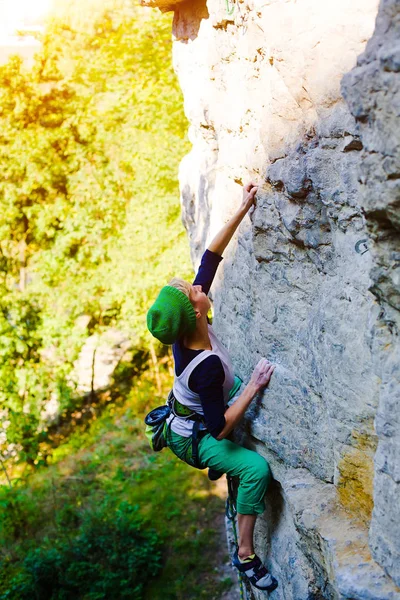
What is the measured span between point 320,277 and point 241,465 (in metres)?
1.41

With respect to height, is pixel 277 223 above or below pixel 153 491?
above

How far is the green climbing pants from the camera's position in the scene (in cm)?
398

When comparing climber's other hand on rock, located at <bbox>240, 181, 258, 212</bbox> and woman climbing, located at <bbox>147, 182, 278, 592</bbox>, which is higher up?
climber's other hand on rock, located at <bbox>240, 181, 258, 212</bbox>

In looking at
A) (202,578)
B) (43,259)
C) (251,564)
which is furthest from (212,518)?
(43,259)

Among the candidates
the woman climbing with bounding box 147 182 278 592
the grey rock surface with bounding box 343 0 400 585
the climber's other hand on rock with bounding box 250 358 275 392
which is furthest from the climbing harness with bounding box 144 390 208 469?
the grey rock surface with bounding box 343 0 400 585

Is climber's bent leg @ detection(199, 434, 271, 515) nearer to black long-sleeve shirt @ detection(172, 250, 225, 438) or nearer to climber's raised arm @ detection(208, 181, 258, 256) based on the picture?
black long-sleeve shirt @ detection(172, 250, 225, 438)

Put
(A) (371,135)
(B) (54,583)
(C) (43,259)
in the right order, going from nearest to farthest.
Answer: (A) (371,135) → (B) (54,583) → (C) (43,259)

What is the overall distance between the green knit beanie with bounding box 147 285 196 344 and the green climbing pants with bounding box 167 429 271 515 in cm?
81

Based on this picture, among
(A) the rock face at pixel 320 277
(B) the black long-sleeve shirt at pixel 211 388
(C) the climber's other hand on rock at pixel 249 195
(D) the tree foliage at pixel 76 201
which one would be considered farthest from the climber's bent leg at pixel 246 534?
(D) the tree foliage at pixel 76 201

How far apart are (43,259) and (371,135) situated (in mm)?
11088

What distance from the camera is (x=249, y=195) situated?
3.96 meters

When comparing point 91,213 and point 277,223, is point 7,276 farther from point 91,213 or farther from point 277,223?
point 277,223

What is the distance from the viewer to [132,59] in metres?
11.9

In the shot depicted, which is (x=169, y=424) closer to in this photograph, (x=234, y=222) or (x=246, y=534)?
(x=246, y=534)
